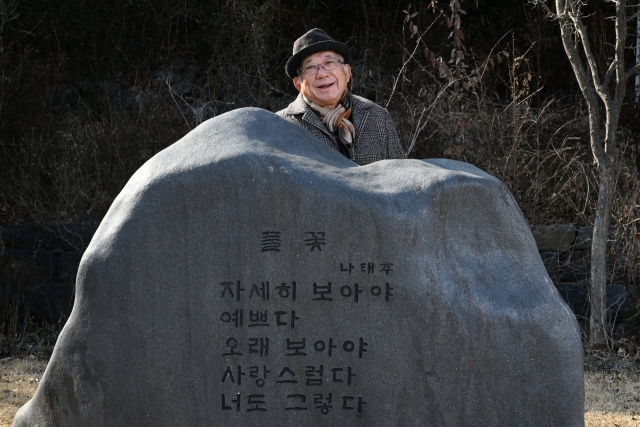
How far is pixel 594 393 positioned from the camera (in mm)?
5633

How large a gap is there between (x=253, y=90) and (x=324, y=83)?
4.86 metres

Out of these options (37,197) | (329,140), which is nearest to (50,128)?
(37,197)

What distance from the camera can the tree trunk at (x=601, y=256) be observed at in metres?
6.45

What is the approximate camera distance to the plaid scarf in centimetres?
451

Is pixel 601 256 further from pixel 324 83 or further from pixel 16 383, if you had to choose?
pixel 16 383

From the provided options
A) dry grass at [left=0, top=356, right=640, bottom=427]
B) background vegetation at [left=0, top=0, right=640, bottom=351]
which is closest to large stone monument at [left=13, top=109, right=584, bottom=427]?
dry grass at [left=0, top=356, right=640, bottom=427]

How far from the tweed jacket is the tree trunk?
2.42m

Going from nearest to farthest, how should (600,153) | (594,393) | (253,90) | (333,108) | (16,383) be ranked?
(333,108), (594,393), (16,383), (600,153), (253,90)

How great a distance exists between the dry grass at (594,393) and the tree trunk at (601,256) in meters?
0.49

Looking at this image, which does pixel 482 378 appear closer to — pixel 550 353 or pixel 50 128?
pixel 550 353

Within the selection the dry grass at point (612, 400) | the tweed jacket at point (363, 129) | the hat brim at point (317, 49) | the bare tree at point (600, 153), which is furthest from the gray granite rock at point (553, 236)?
the hat brim at point (317, 49)

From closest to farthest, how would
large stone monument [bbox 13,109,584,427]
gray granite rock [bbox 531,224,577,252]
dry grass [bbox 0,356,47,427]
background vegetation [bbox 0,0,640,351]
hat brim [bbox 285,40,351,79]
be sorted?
large stone monument [bbox 13,109,584,427] < hat brim [bbox 285,40,351,79] < dry grass [bbox 0,356,47,427] < gray granite rock [bbox 531,224,577,252] < background vegetation [bbox 0,0,640,351]

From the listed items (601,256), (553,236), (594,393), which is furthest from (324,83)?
(553,236)

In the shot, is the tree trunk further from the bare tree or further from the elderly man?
the elderly man
